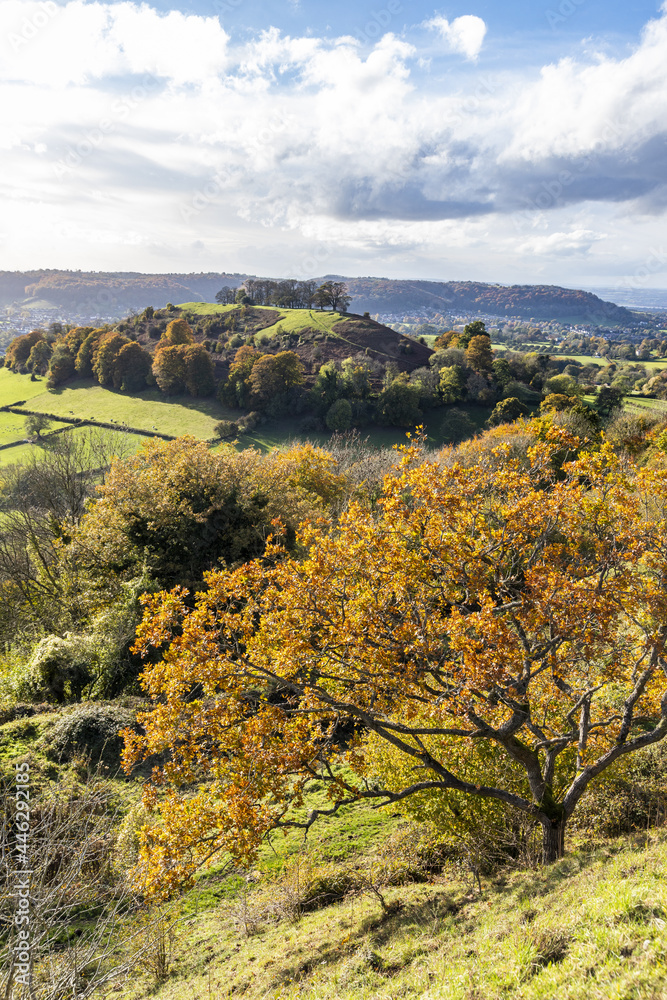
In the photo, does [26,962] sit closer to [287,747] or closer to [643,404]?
[287,747]

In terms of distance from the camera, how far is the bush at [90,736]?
13922 millimetres

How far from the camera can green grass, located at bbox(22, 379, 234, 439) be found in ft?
240

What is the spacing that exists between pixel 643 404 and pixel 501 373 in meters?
19.9

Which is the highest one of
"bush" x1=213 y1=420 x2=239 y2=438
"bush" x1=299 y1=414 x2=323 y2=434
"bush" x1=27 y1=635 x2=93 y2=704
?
"bush" x1=299 y1=414 x2=323 y2=434

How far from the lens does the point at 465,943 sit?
265 inches

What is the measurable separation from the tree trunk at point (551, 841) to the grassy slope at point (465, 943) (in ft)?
0.88

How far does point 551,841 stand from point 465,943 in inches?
114

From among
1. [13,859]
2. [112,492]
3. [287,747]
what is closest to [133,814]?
[13,859]

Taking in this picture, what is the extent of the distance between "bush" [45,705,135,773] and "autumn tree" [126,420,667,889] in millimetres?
7370

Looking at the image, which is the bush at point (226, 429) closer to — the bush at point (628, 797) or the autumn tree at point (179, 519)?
the autumn tree at point (179, 519)

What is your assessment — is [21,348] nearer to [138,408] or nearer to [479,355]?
[138,408]

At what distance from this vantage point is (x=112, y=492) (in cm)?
2153

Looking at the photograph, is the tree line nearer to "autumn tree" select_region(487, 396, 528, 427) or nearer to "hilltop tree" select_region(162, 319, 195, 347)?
"hilltop tree" select_region(162, 319, 195, 347)

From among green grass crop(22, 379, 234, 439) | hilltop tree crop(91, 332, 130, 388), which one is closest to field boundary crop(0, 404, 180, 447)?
green grass crop(22, 379, 234, 439)
